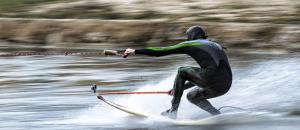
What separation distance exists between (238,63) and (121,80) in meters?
6.43

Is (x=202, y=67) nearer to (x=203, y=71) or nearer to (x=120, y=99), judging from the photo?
(x=203, y=71)

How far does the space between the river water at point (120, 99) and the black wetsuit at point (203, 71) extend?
47 cm

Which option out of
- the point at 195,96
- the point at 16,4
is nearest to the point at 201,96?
the point at 195,96

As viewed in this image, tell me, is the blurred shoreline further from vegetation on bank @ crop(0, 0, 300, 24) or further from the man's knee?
the man's knee

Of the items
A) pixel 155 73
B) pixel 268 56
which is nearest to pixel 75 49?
pixel 268 56

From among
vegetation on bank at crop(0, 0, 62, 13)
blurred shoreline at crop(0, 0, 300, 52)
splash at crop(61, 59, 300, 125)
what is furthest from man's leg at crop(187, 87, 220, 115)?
vegetation on bank at crop(0, 0, 62, 13)

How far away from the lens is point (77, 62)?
96.1 ft

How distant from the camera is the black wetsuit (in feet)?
44.7

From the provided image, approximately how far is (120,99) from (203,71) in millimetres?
3331

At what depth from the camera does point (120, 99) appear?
54.9 ft

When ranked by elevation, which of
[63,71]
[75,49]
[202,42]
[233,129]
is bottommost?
[233,129]

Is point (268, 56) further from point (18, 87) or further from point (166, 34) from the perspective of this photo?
point (18, 87)

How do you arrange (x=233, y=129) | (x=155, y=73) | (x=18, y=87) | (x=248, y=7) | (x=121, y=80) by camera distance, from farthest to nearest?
(x=248, y=7) → (x=155, y=73) → (x=121, y=80) → (x=18, y=87) → (x=233, y=129)

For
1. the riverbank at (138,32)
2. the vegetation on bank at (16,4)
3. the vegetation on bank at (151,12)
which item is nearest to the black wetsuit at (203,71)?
the riverbank at (138,32)
